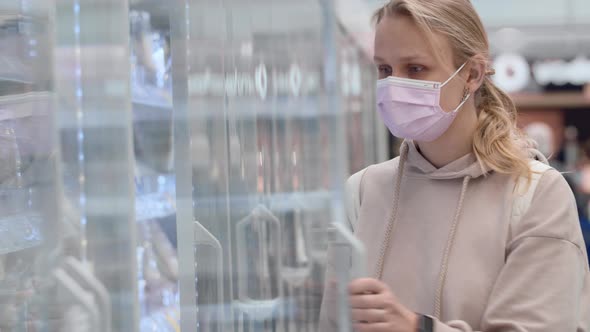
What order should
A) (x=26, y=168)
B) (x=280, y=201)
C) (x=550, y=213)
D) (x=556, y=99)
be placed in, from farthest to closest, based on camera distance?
(x=556, y=99)
(x=280, y=201)
(x=550, y=213)
(x=26, y=168)

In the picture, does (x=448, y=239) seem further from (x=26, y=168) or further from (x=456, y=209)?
(x=26, y=168)

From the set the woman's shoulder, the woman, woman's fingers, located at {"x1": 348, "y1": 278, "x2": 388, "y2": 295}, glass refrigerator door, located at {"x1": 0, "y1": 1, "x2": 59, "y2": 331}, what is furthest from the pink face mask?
glass refrigerator door, located at {"x1": 0, "y1": 1, "x2": 59, "y2": 331}

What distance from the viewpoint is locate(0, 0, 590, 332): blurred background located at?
46.9 inches

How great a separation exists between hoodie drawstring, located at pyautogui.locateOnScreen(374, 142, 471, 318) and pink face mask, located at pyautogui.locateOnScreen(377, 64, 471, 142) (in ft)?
0.27

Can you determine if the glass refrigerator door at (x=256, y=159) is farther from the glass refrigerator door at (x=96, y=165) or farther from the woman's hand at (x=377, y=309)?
the glass refrigerator door at (x=96, y=165)

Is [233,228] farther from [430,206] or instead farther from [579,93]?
[579,93]

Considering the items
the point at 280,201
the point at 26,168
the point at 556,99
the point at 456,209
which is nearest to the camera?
the point at 26,168

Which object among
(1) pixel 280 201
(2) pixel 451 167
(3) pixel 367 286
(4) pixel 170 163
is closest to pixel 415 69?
(2) pixel 451 167

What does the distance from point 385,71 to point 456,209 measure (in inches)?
12.2

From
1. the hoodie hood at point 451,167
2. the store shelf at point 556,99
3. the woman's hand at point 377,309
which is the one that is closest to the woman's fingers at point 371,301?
the woman's hand at point 377,309

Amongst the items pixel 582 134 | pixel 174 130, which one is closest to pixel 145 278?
pixel 174 130

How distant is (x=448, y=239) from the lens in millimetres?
1452

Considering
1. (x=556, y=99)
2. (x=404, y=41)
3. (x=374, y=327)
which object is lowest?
(x=556, y=99)

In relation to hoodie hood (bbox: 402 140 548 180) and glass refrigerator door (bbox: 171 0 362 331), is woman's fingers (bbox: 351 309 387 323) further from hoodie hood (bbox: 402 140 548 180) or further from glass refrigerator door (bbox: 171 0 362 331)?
hoodie hood (bbox: 402 140 548 180)
